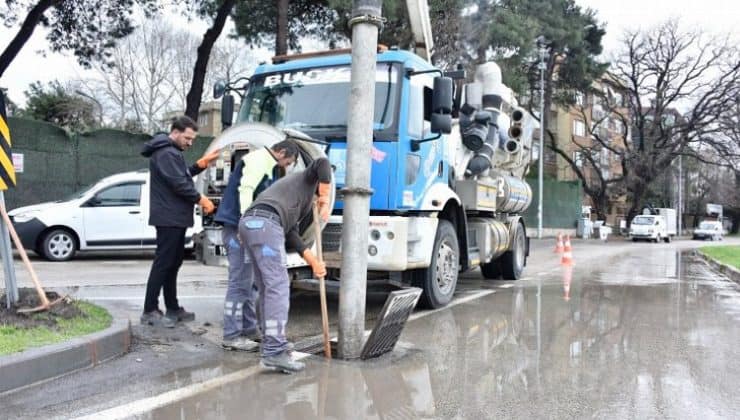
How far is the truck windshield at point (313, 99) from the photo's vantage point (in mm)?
7020

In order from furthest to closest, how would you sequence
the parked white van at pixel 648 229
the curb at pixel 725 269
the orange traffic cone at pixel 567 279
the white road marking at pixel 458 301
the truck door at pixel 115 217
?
1. the parked white van at pixel 648 229
2. the curb at pixel 725 269
3. the truck door at pixel 115 217
4. the orange traffic cone at pixel 567 279
5. the white road marking at pixel 458 301

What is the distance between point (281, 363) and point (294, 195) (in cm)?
126

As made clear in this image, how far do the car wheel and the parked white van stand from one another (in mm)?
32077

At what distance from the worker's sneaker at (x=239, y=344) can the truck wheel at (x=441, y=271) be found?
2.67 m

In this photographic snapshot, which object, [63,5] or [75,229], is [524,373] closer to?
[75,229]

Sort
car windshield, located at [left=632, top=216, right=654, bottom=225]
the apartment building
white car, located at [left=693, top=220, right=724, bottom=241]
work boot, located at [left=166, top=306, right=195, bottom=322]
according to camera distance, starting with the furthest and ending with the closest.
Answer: white car, located at [left=693, top=220, right=724, bottom=241] < the apartment building < car windshield, located at [left=632, top=216, right=654, bottom=225] < work boot, located at [left=166, top=306, right=195, bottom=322]

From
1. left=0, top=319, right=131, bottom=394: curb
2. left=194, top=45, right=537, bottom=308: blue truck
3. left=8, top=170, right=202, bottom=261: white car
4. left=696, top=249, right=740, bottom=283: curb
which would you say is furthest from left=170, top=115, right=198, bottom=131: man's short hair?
left=696, top=249, right=740, bottom=283: curb

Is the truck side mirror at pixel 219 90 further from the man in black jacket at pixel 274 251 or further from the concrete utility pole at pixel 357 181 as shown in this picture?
the man in black jacket at pixel 274 251

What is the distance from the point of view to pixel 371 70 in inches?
207

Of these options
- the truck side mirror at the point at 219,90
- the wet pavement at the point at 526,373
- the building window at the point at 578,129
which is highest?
the building window at the point at 578,129

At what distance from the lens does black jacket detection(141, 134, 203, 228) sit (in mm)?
5738

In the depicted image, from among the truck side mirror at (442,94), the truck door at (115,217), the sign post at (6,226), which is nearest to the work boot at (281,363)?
the sign post at (6,226)

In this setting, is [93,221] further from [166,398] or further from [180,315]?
[166,398]

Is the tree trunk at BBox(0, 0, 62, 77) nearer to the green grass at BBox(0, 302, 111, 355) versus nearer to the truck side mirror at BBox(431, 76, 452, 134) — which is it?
the truck side mirror at BBox(431, 76, 452, 134)
